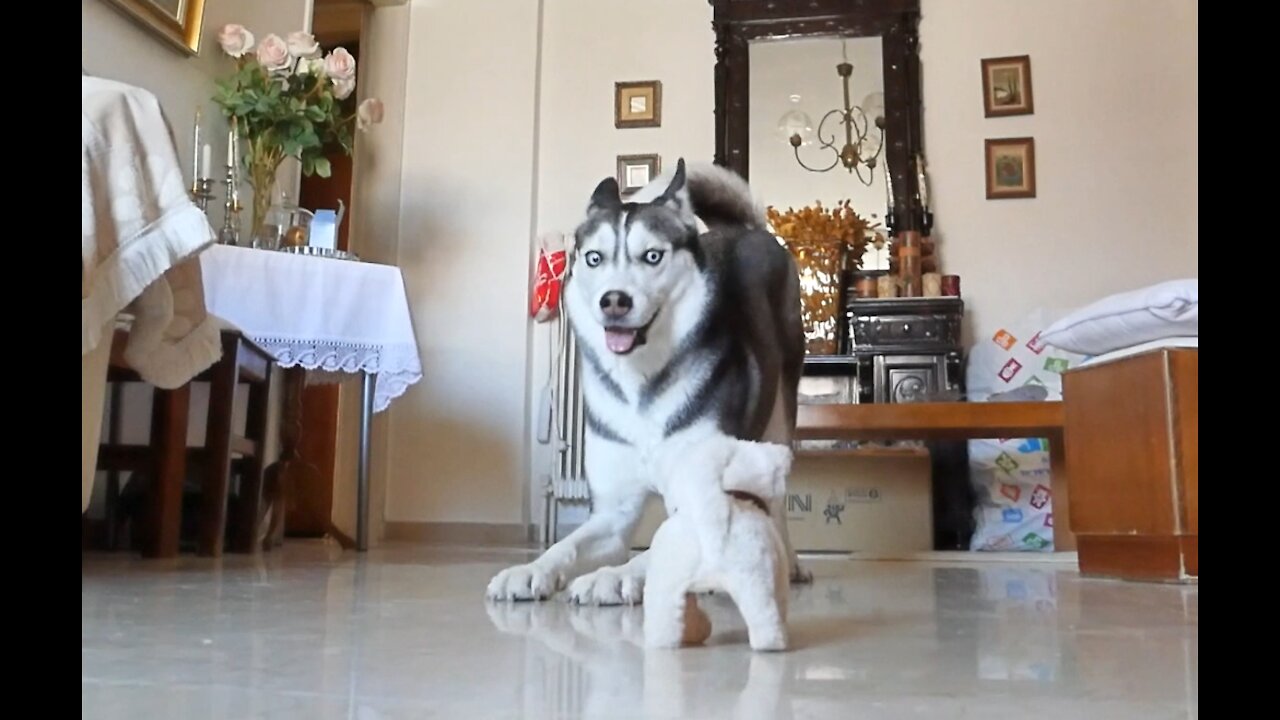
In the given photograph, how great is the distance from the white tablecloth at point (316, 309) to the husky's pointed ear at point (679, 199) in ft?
4.91

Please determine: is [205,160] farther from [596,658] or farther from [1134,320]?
[596,658]

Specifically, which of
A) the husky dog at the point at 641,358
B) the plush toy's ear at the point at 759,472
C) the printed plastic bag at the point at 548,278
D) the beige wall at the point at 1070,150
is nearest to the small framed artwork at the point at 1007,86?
the beige wall at the point at 1070,150

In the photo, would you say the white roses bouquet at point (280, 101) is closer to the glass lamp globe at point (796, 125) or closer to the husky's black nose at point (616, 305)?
the glass lamp globe at point (796, 125)

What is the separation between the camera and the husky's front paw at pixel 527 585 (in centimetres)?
121

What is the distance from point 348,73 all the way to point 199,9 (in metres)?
0.43

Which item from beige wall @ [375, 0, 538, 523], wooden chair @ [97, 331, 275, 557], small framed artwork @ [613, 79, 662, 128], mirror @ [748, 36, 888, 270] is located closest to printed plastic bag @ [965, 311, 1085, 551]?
mirror @ [748, 36, 888, 270]

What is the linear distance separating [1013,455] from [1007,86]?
4.57 ft

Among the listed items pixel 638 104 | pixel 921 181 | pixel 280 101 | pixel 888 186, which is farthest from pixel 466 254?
pixel 921 181

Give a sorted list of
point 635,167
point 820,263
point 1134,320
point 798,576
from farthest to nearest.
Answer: point 635,167 → point 820,263 → point 1134,320 → point 798,576

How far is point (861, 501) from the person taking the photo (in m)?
3.31

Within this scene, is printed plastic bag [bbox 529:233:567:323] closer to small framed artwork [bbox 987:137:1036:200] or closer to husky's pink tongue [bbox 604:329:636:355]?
small framed artwork [bbox 987:137:1036:200]
